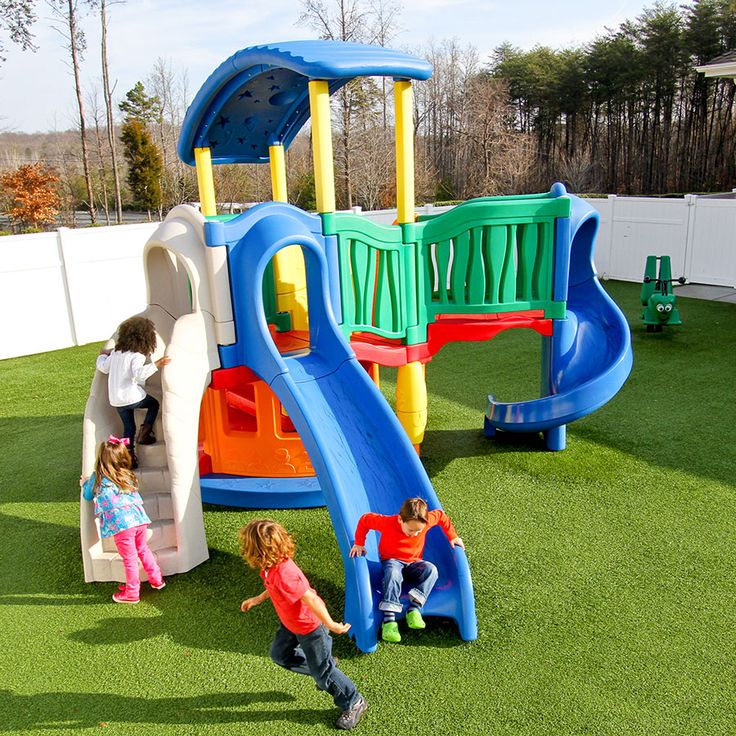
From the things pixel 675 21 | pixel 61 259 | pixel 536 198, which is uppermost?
pixel 675 21

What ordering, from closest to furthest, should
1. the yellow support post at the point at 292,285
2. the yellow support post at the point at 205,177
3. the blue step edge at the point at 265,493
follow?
the blue step edge at the point at 265,493 < the yellow support post at the point at 292,285 < the yellow support post at the point at 205,177

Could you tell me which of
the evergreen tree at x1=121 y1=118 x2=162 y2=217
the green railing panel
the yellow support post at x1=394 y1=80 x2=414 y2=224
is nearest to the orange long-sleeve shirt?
the green railing panel

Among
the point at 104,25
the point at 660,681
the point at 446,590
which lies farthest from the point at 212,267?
the point at 104,25

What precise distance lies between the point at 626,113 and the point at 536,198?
115 feet

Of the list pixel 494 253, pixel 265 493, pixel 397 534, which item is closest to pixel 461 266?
pixel 494 253

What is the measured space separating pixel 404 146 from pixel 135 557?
399 centimetres

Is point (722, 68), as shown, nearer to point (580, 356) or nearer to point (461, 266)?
point (580, 356)

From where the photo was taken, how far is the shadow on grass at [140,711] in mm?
3715

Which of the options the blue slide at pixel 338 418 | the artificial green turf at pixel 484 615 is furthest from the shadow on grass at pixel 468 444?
the blue slide at pixel 338 418

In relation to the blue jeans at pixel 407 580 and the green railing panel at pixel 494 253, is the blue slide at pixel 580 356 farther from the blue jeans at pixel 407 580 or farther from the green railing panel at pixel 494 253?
the blue jeans at pixel 407 580

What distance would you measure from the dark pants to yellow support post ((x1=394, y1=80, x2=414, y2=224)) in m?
2.61

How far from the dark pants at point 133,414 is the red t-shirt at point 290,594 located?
8.30 feet

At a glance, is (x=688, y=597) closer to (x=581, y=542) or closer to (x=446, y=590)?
(x=581, y=542)

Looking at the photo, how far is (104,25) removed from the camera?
2339 cm
